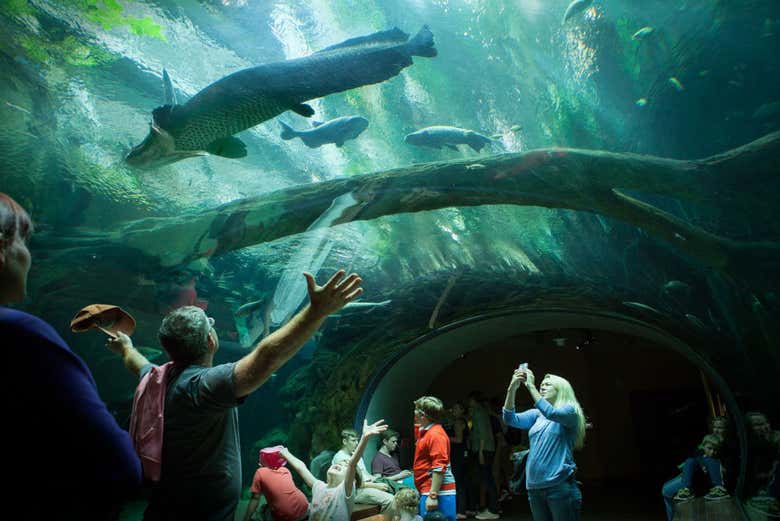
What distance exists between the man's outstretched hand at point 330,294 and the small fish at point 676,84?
4.44 m

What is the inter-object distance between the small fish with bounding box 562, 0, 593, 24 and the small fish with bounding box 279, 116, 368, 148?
2.17 meters

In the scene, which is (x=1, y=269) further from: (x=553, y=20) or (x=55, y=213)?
(x=55, y=213)

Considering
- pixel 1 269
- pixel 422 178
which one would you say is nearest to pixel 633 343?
pixel 422 178

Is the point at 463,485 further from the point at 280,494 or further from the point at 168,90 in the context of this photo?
the point at 168,90

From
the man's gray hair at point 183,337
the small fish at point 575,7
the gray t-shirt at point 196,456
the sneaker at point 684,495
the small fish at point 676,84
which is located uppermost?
the small fish at point 575,7

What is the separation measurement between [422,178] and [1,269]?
500cm

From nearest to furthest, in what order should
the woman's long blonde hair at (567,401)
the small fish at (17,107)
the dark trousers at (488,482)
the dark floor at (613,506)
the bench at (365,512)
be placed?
the woman's long blonde hair at (567,401), the small fish at (17,107), the bench at (365,512), the dark floor at (613,506), the dark trousers at (488,482)

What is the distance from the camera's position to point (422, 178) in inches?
233

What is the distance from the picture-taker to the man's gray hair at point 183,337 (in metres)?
1.92

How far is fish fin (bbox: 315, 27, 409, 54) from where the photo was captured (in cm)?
451

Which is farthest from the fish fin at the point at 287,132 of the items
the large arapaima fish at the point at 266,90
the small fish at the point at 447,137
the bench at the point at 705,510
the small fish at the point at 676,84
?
the bench at the point at 705,510

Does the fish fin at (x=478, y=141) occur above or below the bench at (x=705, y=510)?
above

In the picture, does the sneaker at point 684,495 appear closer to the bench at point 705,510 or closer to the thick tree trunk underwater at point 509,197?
the bench at point 705,510

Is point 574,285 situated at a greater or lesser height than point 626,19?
lesser
